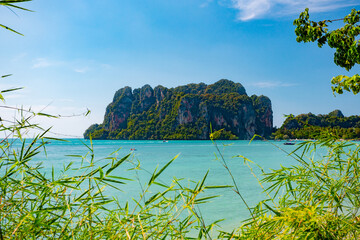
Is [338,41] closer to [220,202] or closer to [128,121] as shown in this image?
[220,202]

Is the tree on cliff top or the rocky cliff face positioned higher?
the rocky cliff face

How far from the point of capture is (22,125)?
190 centimetres

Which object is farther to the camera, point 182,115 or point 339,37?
point 182,115

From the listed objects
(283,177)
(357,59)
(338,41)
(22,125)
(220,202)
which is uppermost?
(338,41)

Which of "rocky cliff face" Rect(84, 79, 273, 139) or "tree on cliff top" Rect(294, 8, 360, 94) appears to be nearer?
"tree on cliff top" Rect(294, 8, 360, 94)

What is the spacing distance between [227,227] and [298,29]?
7156 millimetres

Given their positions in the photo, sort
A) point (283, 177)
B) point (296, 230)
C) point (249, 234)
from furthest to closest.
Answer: point (283, 177), point (249, 234), point (296, 230)

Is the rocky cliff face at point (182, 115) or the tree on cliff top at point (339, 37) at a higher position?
the rocky cliff face at point (182, 115)

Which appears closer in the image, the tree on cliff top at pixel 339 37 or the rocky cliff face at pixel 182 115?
the tree on cliff top at pixel 339 37

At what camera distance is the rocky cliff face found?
132875mm

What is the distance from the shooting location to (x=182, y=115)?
13350 cm

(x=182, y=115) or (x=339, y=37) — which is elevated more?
(x=182, y=115)

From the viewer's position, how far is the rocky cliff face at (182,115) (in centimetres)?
13288

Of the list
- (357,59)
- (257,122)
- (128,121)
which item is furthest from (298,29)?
(128,121)
